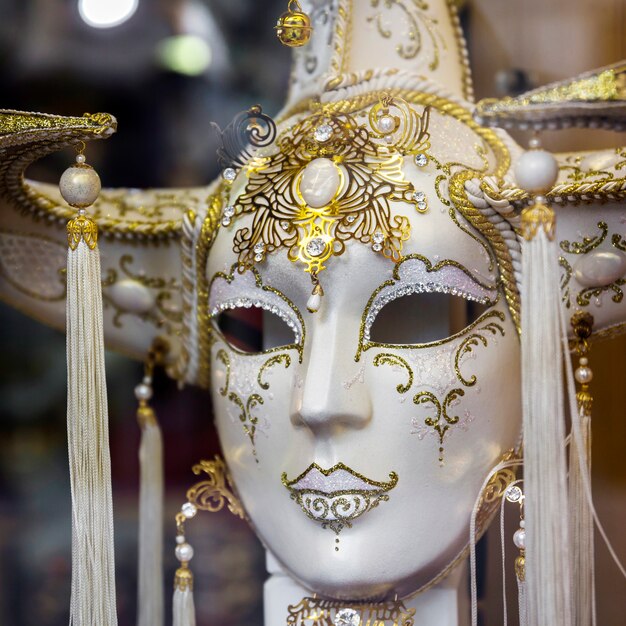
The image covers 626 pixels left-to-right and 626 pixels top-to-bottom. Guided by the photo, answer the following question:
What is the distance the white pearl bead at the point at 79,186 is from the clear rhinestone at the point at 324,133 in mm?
256

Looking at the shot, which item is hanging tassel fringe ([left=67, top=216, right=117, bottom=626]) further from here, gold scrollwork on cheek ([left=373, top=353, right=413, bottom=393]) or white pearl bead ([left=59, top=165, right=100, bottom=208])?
gold scrollwork on cheek ([left=373, top=353, right=413, bottom=393])

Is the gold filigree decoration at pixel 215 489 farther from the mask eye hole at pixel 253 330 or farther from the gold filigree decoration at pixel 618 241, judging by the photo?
the gold filigree decoration at pixel 618 241

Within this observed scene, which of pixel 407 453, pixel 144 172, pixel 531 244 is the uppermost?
pixel 144 172

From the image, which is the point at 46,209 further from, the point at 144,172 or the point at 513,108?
the point at 513,108

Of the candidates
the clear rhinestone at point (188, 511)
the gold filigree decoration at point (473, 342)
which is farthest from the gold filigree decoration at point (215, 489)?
the gold filigree decoration at point (473, 342)

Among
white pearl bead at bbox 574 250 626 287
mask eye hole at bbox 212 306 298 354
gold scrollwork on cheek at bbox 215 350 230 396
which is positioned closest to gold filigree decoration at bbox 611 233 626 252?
white pearl bead at bbox 574 250 626 287

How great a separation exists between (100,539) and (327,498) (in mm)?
254

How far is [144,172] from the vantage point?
1857mm

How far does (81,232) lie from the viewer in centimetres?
130

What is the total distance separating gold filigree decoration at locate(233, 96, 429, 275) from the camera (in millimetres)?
1339

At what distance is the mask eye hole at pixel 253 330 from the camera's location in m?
1.50

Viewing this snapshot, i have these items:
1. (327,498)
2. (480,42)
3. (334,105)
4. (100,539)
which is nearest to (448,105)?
(334,105)

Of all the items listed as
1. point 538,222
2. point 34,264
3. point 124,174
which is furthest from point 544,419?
point 124,174

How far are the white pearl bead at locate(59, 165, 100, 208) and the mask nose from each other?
0.94 feet
